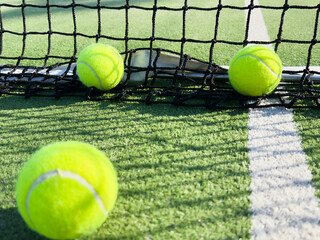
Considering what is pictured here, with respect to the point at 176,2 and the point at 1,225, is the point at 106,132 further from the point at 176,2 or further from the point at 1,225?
the point at 176,2

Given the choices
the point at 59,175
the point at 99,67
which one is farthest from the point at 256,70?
the point at 59,175

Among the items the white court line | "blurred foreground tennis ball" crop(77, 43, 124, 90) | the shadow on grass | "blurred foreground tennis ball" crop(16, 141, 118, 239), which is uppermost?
"blurred foreground tennis ball" crop(77, 43, 124, 90)

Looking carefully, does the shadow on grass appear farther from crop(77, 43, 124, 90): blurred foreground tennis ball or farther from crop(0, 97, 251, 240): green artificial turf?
crop(77, 43, 124, 90): blurred foreground tennis ball

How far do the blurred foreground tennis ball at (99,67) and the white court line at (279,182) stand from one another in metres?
0.79

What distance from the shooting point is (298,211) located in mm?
1018

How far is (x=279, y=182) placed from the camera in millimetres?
1151

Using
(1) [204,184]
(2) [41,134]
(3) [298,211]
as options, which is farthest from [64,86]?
(3) [298,211]

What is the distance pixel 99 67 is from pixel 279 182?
3.62 ft

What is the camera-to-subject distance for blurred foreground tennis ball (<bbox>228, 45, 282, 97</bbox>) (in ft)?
5.29

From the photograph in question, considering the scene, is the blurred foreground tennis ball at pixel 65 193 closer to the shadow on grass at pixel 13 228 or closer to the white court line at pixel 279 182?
the shadow on grass at pixel 13 228

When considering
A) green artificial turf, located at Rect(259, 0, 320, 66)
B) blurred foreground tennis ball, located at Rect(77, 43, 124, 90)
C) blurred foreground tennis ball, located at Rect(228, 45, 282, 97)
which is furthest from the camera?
green artificial turf, located at Rect(259, 0, 320, 66)

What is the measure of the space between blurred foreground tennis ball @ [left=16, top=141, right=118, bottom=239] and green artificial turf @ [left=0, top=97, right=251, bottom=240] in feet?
0.38

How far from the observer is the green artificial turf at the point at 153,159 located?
98 cm

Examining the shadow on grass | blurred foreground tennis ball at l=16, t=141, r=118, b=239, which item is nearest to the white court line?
blurred foreground tennis ball at l=16, t=141, r=118, b=239
